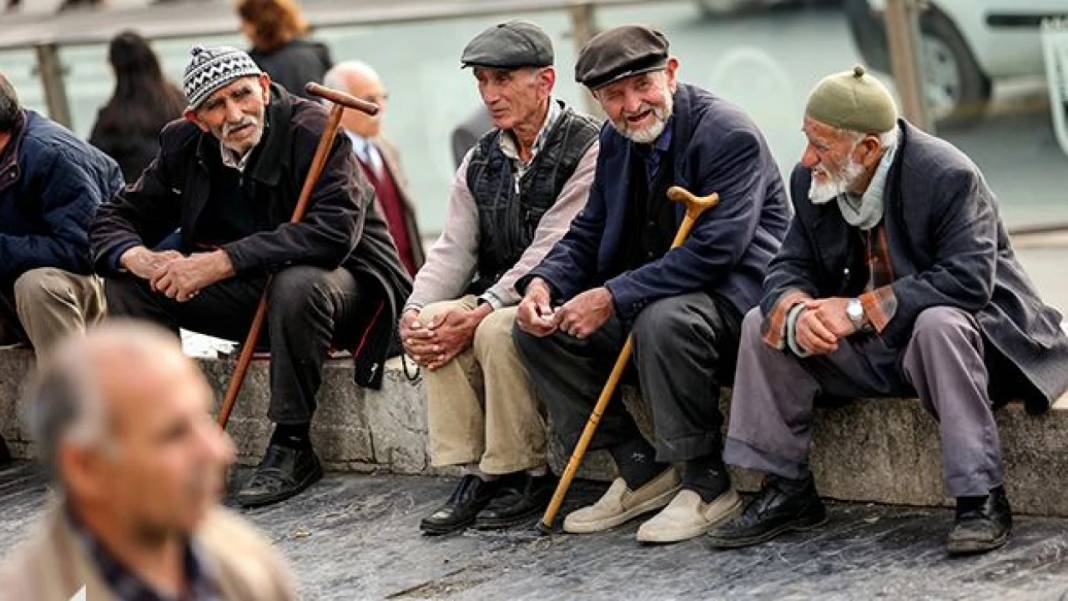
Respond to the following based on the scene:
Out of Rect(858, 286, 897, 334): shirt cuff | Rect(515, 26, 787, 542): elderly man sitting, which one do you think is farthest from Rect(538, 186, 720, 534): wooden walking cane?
Rect(858, 286, 897, 334): shirt cuff

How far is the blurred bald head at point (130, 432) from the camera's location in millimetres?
3045

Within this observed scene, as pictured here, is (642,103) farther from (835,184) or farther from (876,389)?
(876,389)

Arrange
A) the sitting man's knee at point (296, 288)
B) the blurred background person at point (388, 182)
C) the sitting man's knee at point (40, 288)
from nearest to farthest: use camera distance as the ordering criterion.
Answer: the sitting man's knee at point (296, 288) < the sitting man's knee at point (40, 288) < the blurred background person at point (388, 182)

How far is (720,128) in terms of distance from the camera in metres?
6.55

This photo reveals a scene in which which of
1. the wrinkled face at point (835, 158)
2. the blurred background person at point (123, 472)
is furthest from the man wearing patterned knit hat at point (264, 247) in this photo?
the blurred background person at point (123, 472)

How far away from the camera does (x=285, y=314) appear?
7.29 m

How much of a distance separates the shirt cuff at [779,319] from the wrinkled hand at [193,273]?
6.33ft

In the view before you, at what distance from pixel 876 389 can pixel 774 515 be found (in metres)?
0.45

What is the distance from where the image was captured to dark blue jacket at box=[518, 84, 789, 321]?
21.2 ft

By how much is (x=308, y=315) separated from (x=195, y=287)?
0.38 m

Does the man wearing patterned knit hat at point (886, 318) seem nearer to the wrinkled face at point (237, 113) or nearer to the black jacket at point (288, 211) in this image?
the black jacket at point (288, 211)

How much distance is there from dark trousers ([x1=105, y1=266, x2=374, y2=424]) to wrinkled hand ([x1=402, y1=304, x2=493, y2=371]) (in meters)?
0.51

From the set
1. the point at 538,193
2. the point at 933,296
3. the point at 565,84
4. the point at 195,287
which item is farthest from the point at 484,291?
the point at 565,84

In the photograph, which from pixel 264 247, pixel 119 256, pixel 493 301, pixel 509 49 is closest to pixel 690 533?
pixel 493 301
